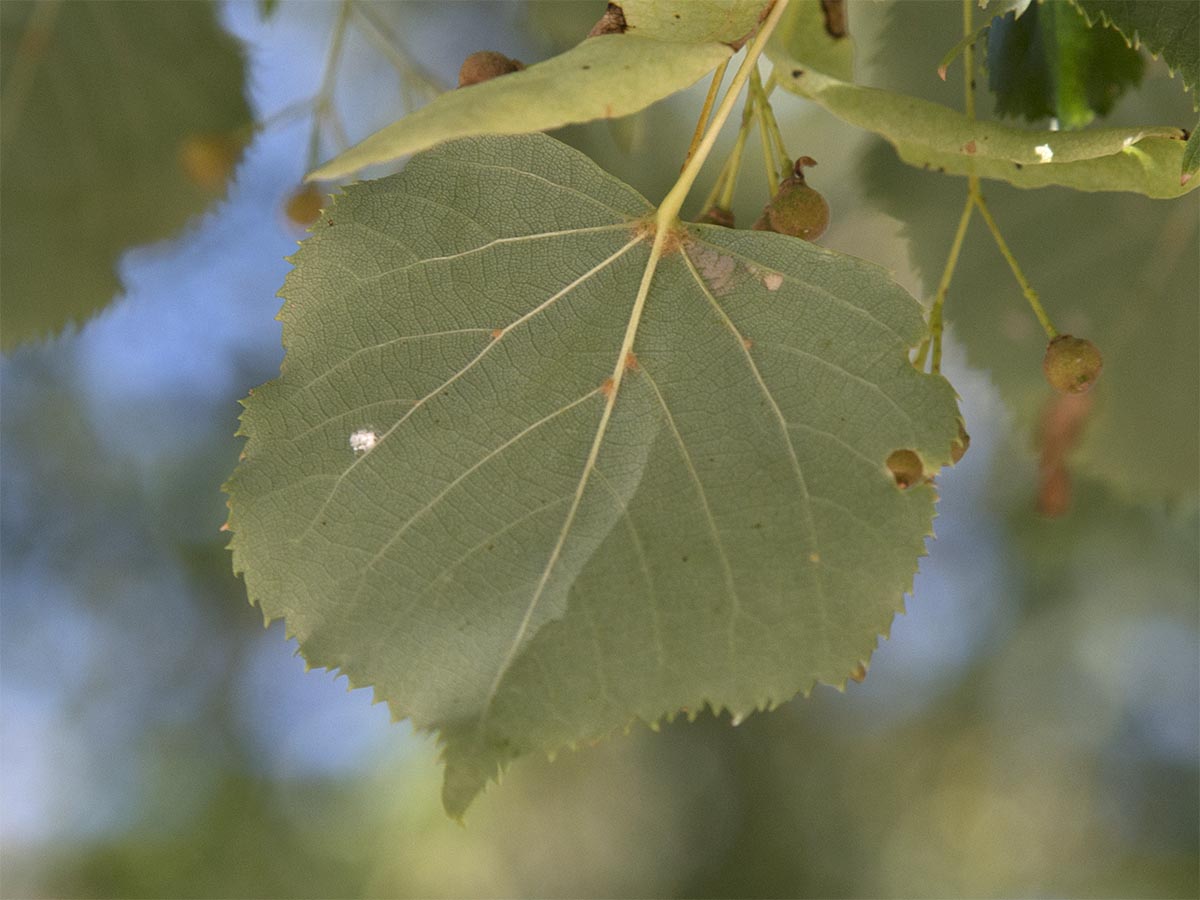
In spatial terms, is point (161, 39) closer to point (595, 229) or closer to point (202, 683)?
point (595, 229)

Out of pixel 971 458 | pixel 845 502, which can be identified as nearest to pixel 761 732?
pixel 971 458

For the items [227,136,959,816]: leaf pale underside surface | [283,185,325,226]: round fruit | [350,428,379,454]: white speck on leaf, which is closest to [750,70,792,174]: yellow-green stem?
[227,136,959,816]: leaf pale underside surface

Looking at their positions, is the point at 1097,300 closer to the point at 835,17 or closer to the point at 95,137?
the point at 835,17

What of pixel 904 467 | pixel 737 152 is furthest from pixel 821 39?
pixel 904 467

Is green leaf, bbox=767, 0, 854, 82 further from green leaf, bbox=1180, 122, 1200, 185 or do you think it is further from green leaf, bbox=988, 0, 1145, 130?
green leaf, bbox=1180, 122, 1200, 185

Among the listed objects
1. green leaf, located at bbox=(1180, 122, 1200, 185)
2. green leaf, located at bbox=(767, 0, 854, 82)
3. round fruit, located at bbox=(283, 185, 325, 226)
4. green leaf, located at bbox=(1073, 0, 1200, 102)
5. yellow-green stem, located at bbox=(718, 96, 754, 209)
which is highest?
round fruit, located at bbox=(283, 185, 325, 226)

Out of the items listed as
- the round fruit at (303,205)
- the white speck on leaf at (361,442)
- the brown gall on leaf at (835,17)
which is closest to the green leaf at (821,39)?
the brown gall on leaf at (835,17)
